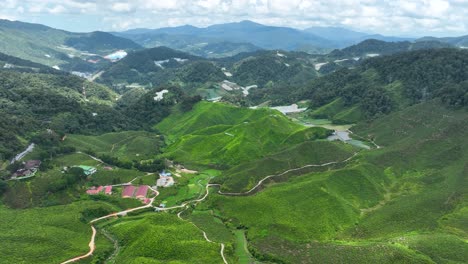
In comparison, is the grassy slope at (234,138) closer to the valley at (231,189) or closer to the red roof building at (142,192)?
the valley at (231,189)

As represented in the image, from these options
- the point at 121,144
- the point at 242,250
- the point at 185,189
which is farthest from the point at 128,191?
the point at 121,144

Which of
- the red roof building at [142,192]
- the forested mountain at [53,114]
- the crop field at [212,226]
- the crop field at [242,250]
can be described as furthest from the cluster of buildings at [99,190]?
the crop field at [242,250]

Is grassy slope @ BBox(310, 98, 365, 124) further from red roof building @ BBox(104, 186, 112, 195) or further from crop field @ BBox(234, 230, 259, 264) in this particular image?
red roof building @ BBox(104, 186, 112, 195)

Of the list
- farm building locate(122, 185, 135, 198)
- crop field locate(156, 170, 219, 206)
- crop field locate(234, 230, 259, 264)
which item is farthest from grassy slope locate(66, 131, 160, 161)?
crop field locate(234, 230, 259, 264)

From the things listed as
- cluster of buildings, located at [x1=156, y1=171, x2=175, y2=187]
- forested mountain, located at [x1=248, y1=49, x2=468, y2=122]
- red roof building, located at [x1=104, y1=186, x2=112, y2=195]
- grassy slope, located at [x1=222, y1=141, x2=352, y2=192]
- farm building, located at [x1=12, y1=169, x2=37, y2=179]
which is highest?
forested mountain, located at [x1=248, y1=49, x2=468, y2=122]

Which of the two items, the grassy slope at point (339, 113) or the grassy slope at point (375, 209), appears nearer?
Answer: the grassy slope at point (375, 209)

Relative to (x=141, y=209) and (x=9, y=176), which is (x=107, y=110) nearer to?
A: (x=9, y=176)
